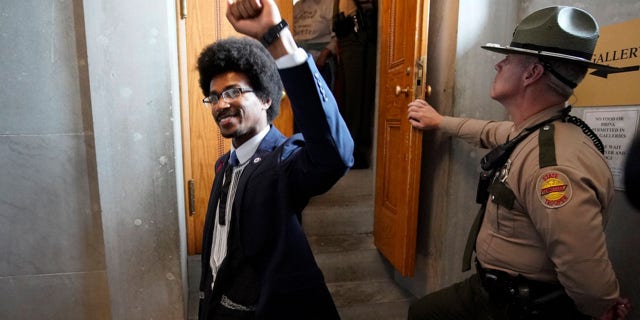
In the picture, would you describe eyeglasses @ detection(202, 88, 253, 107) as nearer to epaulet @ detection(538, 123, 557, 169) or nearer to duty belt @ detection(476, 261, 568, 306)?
epaulet @ detection(538, 123, 557, 169)

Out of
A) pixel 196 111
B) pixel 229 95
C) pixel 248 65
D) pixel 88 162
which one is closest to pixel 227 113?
pixel 229 95

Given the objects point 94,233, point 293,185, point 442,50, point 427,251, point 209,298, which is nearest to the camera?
point 293,185

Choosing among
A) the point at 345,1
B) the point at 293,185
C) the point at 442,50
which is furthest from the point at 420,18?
the point at 345,1

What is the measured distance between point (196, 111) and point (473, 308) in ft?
6.23

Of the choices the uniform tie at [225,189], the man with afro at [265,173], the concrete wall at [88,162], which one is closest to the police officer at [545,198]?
the man with afro at [265,173]

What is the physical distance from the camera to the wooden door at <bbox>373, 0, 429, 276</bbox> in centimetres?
183

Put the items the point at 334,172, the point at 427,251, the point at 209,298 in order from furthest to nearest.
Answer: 1. the point at 427,251
2. the point at 209,298
3. the point at 334,172

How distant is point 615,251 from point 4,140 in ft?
8.90

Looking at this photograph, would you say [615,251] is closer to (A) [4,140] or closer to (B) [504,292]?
(B) [504,292]

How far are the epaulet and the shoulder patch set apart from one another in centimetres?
4

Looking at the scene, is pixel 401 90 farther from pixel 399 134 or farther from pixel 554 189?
pixel 554 189

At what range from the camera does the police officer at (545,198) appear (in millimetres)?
909

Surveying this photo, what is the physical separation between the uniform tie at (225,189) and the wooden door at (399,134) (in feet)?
3.66

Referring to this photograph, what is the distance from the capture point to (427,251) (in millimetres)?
2146
